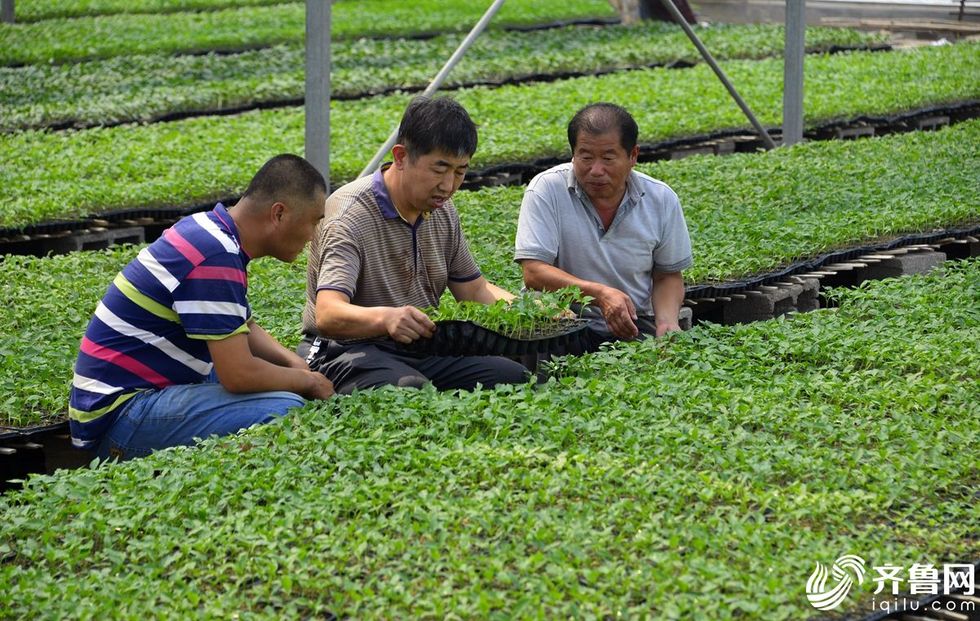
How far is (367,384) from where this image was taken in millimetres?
4984

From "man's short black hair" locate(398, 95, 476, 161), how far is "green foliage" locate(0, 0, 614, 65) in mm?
10977

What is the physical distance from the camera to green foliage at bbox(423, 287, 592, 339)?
512 centimetres

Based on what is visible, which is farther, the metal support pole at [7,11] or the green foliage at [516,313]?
the metal support pole at [7,11]

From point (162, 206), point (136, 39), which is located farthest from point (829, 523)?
point (136, 39)

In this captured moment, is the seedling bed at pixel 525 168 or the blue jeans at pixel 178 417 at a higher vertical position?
the seedling bed at pixel 525 168

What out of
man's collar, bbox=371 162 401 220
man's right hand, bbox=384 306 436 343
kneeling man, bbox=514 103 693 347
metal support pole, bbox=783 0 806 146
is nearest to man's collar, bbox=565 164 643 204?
kneeling man, bbox=514 103 693 347

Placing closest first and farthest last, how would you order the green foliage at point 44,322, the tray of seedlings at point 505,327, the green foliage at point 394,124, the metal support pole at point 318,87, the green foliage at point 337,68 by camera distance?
the tray of seedlings at point 505,327, the green foliage at point 44,322, the metal support pole at point 318,87, the green foliage at point 394,124, the green foliage at point 337,68

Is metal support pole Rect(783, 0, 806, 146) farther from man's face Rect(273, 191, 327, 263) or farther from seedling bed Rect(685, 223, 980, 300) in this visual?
man's face Rect(273, 191, 327, 263)

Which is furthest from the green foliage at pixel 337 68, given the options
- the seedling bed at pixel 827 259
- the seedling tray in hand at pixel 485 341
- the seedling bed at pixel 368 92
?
the seedling tray in hand at pixel 485 341

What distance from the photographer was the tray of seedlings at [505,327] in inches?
199

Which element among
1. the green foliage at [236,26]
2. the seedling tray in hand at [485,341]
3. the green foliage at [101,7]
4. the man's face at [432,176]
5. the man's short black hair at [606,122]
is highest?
the green foliage at [101,7]

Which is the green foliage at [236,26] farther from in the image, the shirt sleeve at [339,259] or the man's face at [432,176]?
the man's face at [432,176]

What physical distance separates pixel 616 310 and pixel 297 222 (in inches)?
56.6

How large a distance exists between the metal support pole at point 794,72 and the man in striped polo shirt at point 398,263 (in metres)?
6.37
